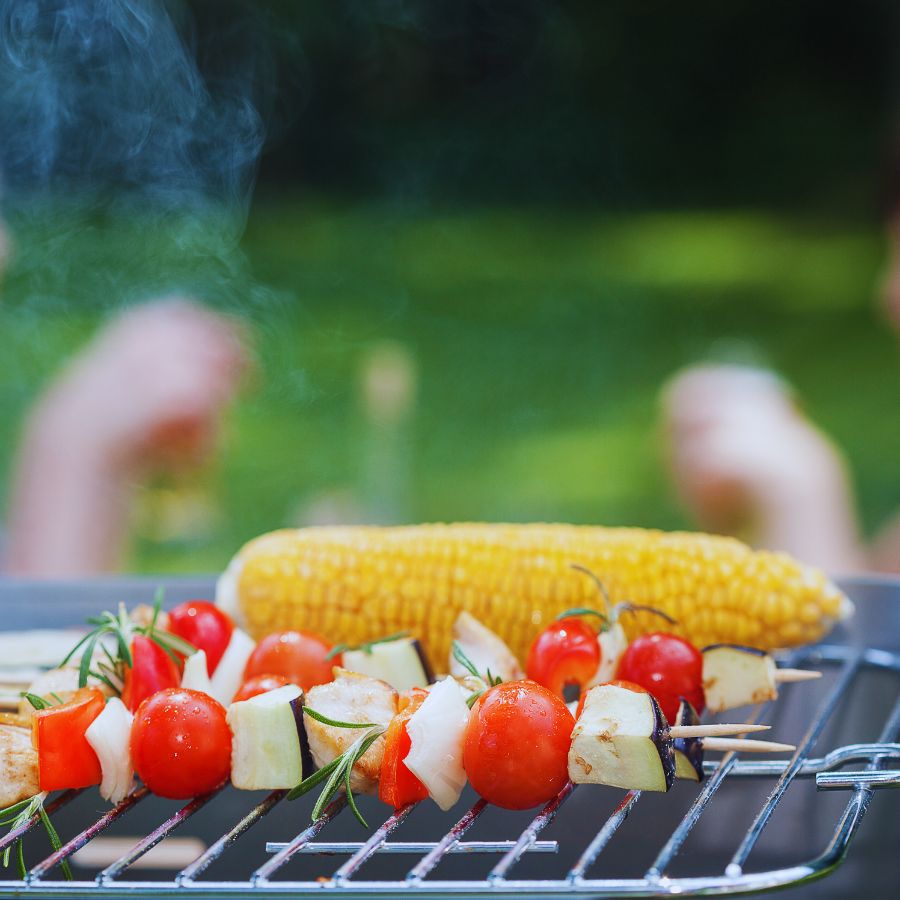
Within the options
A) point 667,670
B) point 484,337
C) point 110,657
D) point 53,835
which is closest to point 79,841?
point 53,835

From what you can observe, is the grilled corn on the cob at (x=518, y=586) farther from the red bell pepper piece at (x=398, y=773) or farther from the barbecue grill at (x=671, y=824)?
the red bell pepper piece at (x=398, y=773)

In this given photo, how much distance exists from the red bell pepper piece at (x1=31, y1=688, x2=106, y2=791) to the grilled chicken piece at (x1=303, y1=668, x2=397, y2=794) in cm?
27

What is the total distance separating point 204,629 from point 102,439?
2.54 metres

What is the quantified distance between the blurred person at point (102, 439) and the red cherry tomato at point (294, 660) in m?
2.39

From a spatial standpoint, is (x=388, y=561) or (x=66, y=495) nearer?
(x=388, y=561)

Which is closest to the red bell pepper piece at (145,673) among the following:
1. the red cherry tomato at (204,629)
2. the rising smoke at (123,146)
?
the red cherry tomato at (204,629)

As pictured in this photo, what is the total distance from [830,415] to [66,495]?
3918mm

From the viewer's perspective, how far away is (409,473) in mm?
5570

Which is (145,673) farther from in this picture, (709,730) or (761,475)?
(761,475)

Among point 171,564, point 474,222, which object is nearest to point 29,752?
point 171,564

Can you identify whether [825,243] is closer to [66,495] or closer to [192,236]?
[192,236]

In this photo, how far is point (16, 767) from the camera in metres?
1.26

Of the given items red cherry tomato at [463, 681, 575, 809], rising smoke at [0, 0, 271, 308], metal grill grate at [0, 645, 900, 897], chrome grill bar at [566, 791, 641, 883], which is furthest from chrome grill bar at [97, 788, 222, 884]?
rising smoke at [0, 0, 271, 308]

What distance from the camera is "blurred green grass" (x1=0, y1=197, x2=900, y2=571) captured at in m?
5.59
